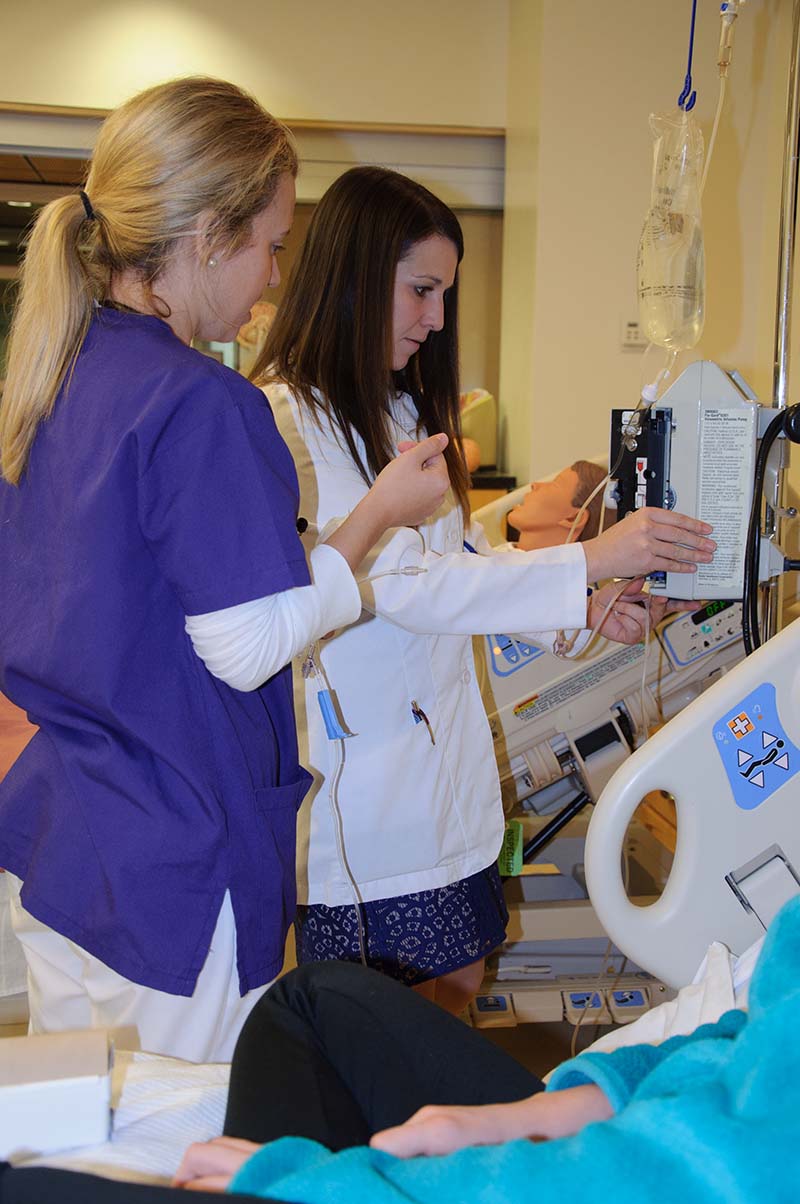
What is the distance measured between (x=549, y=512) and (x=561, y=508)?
3 cm

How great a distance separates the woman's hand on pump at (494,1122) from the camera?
82 centimetres

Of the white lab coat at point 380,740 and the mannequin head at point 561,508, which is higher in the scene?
the mannequin head at point 561,508

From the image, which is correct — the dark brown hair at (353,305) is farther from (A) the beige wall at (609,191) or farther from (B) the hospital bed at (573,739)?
(A) the beige wall at (609,191)

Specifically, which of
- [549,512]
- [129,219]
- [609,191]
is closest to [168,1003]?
[129,219]

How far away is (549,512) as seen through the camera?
2.31 m

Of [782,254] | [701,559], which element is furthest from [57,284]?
[782,254]

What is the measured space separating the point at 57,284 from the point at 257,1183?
821 millimetres

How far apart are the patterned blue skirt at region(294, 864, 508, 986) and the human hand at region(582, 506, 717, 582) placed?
1.74 feet

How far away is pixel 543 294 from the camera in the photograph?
Answer: 377 cm

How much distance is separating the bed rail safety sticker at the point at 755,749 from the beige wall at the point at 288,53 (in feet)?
11.1

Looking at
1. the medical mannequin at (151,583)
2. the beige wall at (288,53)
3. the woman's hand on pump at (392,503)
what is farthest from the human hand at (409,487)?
the beige wall at (288,53)

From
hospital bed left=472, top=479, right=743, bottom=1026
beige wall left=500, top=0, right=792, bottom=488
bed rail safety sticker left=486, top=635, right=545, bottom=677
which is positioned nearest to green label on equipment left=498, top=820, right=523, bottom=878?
hospital bed left=472, top=479, right=743, bottom=1026

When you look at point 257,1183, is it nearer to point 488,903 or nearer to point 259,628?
point 259,628

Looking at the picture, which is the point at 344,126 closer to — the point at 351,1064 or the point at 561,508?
the point at 561,508
